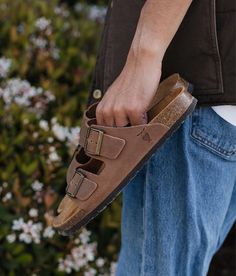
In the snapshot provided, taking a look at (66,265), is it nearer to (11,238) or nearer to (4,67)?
(11,238)

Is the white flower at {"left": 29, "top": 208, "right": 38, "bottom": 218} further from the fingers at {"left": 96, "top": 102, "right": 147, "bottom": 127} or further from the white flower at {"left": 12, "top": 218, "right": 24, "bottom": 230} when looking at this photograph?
the fingers at {"left": 96, "top": 102, "right": 147, "bottom": 127}

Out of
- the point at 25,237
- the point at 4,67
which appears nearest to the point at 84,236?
the point at 25,237

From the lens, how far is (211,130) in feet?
→ 4.17

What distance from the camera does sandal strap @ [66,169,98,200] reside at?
128 centimetres

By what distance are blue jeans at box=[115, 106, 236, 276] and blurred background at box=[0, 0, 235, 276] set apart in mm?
796

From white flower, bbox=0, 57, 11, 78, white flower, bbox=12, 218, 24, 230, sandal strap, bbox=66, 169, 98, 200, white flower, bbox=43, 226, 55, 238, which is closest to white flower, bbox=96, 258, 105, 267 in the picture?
white flower, bbox=43, 226, 55, 238

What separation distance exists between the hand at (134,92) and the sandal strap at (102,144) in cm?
3

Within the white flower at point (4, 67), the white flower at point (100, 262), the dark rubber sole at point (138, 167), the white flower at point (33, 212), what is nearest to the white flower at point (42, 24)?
the white flower at point (4, 67)

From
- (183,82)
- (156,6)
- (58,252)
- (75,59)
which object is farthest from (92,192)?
(75,59)

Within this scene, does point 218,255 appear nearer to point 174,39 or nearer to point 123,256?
point 123,256

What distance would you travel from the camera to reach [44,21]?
280 cm

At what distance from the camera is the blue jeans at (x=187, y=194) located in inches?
50.4

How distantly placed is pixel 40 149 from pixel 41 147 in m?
0.01

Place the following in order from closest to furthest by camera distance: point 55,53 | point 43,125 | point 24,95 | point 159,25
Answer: point 159,25 → point 43,125 → point 24,95 → point 55,53
